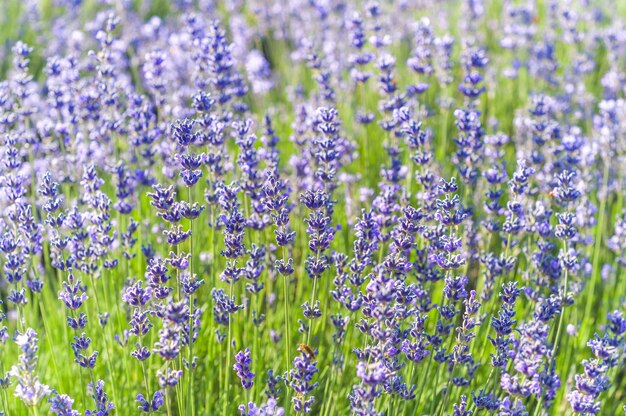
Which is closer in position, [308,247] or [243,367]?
[243,367]

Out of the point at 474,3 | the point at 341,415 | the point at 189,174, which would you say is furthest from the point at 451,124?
the point at 189,174

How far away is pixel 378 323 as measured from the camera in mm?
2355

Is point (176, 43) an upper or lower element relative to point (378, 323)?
upper

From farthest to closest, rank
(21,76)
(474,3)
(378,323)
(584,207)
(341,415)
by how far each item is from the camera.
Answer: (474,3)
(584,207)
(21,76)
(341,415)
(378,323)

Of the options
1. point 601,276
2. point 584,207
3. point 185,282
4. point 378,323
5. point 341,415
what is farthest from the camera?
point 601,276

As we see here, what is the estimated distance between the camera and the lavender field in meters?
2.57

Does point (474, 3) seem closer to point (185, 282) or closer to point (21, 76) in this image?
point (21, 76)

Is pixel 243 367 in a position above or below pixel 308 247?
below

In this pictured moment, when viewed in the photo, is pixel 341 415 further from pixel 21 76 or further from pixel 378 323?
pixel 21 76

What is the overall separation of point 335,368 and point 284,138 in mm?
2935

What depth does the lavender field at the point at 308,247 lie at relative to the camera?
2568mm

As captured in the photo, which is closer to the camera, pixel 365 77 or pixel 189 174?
pixel 189 174

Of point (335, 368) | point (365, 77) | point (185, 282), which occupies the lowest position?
point (335, 368)

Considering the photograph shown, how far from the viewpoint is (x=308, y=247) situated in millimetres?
4004
